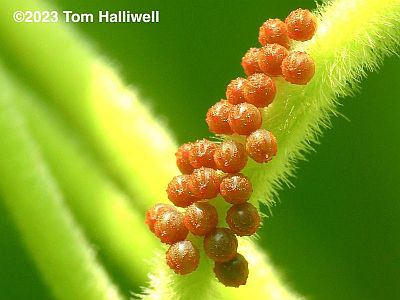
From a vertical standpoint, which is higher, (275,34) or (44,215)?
(275,34)

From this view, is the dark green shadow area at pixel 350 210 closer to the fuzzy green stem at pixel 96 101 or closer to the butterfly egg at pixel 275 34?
the fuzzy green stem at pixel 96 101

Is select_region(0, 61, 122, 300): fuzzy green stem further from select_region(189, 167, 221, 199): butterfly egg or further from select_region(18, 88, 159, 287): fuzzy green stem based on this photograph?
select_region(189, 167, 221, 199): butterfly egg

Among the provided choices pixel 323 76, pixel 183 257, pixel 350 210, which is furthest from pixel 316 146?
pixel 183 257

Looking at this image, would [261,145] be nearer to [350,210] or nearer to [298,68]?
[298,68]

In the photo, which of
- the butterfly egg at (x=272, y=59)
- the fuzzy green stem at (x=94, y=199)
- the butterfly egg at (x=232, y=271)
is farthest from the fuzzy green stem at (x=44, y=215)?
the butterfly egg at (x=272, y=59)

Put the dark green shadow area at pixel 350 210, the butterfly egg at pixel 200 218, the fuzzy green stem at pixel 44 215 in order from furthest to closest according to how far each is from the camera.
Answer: the dark green shadow area at pixel 350 210, the fuzzy green stem at pixel 44 215, the butterfly egg at pixel 200 218

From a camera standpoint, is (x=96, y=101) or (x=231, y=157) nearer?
(x=231, y=157)

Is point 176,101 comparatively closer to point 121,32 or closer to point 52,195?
point 121,32

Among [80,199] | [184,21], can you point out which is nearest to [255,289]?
[80,199]
